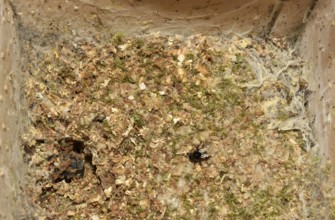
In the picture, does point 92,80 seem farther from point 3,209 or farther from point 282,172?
point 282,172

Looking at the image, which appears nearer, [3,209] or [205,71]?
[3,209]

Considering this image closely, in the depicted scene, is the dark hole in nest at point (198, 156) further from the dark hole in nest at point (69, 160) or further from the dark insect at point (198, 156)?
the dark hole in nest at point (69, 160)

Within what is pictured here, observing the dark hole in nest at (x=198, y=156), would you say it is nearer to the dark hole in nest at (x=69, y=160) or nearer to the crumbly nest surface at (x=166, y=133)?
the crumbly nest surface at (x=166, y=133)

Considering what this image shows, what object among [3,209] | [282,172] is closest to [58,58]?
[3,209]

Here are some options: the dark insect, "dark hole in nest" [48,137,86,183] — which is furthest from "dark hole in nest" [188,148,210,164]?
"dark hole in nest" [48,137,86,183]

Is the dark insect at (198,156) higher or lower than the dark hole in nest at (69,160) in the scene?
higher

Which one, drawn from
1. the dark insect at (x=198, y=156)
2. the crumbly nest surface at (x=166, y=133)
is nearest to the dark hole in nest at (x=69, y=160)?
the crumbly nest surface at (x=166, y=133)

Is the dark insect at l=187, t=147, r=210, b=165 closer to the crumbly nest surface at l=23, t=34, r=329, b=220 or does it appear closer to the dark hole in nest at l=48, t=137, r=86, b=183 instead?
the crumbly nest surface at l=23, t=34, r=329, b=220

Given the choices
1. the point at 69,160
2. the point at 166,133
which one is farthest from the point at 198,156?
the point at 69,160
